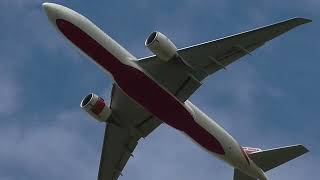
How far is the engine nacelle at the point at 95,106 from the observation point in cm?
6241

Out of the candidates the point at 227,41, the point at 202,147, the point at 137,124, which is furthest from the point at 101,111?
the point at 227,41

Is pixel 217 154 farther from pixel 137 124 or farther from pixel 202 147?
pixel 137 124

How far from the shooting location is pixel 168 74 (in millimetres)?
59625

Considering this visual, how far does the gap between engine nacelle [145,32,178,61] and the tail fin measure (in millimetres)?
13186

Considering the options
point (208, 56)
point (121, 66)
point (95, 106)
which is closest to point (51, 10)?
point (121, 66)

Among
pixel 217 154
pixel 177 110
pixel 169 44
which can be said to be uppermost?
pixel 169 44

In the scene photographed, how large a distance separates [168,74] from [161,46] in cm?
312

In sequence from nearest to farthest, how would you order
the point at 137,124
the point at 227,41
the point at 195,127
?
the point at 227,41 < the point at 195,127 < the point at 137,124

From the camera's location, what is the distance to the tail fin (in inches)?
2522

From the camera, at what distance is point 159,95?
58.8 meters

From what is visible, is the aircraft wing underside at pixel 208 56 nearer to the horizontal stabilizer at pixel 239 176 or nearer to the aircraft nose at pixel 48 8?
the aircraft nose at pixel 48 8

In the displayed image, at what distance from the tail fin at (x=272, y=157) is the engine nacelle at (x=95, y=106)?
12721 mm

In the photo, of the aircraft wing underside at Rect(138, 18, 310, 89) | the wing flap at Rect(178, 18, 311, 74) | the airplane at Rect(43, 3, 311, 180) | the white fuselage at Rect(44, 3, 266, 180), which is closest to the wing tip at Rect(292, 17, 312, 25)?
the airplane at Rect(43, 3, 311, 180)

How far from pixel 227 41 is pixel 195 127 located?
8030 millimetres
